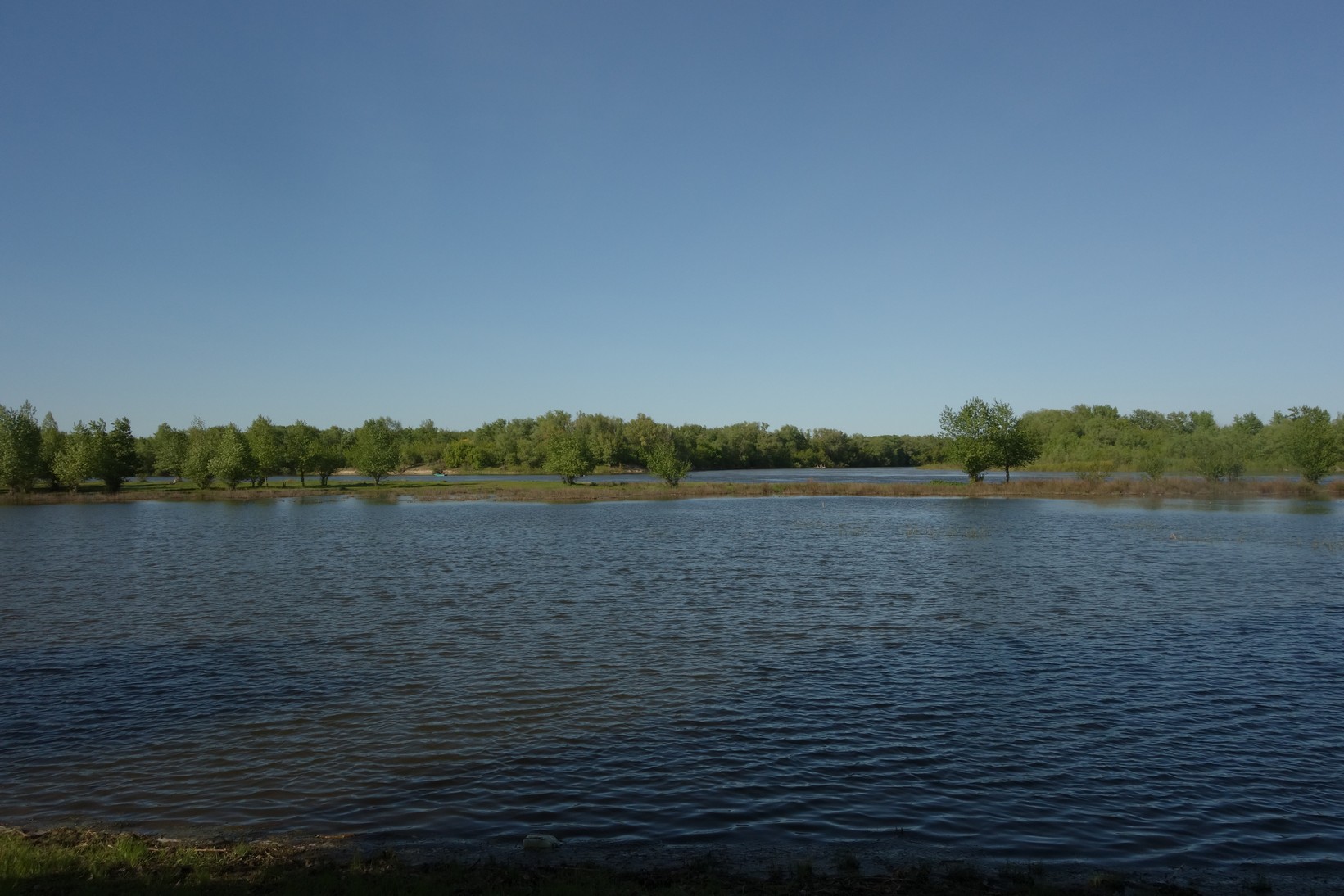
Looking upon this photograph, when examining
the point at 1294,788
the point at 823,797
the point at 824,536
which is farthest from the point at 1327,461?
the point at 823,797

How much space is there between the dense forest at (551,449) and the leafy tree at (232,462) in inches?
6.8

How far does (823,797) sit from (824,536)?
37645 mm

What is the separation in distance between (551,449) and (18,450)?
6915 cm

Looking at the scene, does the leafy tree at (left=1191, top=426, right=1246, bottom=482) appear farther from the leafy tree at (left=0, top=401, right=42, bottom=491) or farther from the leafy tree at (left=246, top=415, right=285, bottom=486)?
the leafy tree at (left=0, top=401, right=42, bottom=491)

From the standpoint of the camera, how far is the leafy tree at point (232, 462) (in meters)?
99.6

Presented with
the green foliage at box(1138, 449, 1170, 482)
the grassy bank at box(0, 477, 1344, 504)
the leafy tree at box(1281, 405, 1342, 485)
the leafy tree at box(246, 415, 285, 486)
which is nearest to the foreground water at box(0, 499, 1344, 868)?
the grassy bank at box(0, 477, 1344, 504)

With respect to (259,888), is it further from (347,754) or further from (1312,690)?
(1312,690)

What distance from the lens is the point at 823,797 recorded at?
1056cm

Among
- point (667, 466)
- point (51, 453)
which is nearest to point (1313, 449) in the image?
point (667, 466)

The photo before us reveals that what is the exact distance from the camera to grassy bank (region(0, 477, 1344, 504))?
245 ft

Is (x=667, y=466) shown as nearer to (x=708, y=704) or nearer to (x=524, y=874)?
(x=708, y=704)

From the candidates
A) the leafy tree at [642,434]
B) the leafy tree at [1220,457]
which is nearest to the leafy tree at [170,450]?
the leafy tree at [642,434]

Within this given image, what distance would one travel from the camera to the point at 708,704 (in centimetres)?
1481

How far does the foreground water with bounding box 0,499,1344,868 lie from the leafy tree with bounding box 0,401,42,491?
7280cm
